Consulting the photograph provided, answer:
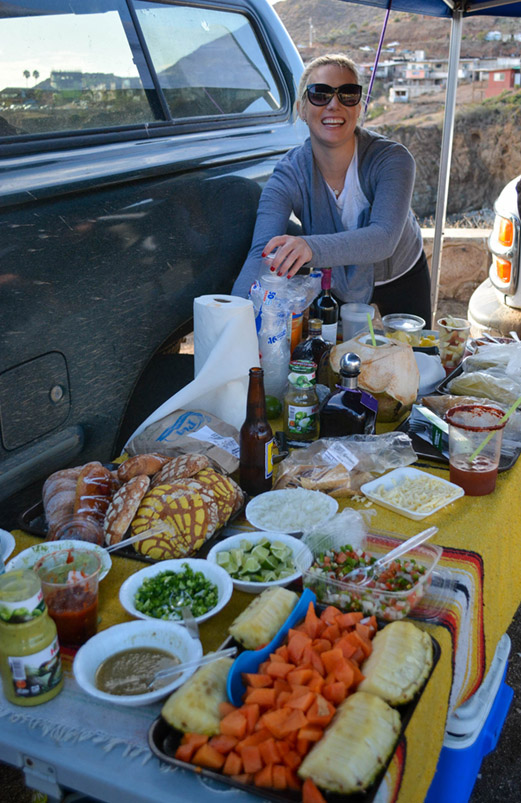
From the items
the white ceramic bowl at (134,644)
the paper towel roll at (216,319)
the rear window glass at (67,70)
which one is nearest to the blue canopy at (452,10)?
the rear window glass at (67,70)

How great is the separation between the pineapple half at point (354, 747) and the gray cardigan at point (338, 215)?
6.25ft

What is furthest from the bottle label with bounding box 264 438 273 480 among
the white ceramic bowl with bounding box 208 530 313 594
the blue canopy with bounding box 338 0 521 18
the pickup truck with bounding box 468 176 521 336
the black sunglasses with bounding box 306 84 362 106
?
the pickup truck with bounding box 468 176 521 336

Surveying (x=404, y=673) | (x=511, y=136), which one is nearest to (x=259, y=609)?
(x=404, y=673)

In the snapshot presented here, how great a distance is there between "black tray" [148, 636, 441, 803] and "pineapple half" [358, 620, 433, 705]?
2cm

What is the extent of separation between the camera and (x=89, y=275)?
209 cm

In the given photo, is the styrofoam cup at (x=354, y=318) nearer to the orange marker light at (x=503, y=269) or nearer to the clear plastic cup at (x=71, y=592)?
the clear plastic cup at (x=71, y=592)

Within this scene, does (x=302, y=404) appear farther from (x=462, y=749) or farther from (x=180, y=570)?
(x=462, y=749)

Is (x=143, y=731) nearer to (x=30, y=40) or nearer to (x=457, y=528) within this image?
(x=457, y=528)

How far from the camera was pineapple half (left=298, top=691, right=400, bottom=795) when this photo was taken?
3.26ft

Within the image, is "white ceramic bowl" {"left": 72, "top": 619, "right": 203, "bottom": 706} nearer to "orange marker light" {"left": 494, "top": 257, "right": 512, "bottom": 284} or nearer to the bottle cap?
the bottle cap

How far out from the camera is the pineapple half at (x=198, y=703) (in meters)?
1.10

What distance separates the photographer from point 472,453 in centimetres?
190

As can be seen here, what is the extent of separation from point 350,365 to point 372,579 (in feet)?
2.64

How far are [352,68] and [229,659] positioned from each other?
8.97 ft
